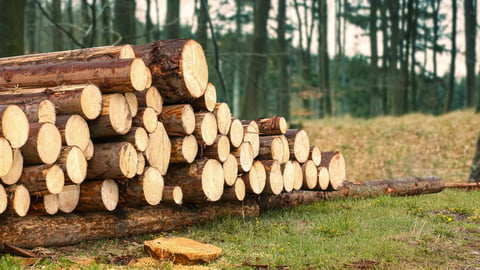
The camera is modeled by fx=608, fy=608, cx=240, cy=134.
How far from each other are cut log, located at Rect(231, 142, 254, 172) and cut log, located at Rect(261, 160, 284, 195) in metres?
0.33

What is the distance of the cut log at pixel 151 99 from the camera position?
751 centimetres

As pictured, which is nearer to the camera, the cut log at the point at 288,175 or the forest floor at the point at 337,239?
the forest floor at the point at 337,239

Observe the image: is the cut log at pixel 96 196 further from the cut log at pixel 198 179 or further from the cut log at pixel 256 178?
the cut log at pixel 256 178

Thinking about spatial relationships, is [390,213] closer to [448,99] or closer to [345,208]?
[345,208]

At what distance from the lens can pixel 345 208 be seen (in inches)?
372

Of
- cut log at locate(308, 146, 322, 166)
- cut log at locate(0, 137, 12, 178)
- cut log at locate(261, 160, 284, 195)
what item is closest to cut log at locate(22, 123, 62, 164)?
cut log at locate(0, 137, 12, 178)

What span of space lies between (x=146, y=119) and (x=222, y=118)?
1.39 meters

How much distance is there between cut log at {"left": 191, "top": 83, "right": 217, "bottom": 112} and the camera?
318 inches

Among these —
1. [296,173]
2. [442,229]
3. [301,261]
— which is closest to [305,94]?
[296,173]

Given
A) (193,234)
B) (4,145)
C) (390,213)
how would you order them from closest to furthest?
1. (4,145)
2. (193,234)
3. (390,213)

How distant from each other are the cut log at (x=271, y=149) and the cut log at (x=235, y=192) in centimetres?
79

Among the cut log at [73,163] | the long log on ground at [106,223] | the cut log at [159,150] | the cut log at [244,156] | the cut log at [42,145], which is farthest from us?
the cut log at [244,156]

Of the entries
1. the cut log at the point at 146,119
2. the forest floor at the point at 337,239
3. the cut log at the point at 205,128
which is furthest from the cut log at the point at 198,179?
the cut log at the point at 146,119

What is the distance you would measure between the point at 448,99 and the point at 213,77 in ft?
49.3
